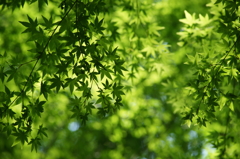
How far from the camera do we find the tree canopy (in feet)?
5.05

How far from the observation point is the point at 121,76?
271cm

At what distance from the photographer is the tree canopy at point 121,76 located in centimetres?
154

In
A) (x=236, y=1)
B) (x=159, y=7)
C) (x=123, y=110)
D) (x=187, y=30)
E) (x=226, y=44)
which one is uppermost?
(x=159, y=7)

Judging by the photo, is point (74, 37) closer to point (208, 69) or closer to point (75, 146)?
point (208, 69)

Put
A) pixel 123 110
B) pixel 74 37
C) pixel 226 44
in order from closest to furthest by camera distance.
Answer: pixel 74 37
pixel 226 44
pixel 123 110

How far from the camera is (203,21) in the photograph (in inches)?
92.4

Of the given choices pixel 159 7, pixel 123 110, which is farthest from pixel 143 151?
pixel 159 7

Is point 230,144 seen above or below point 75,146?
below

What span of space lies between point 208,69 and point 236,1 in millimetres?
500

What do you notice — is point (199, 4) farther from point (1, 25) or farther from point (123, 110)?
point (1, 25)

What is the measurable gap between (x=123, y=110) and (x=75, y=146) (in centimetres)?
185

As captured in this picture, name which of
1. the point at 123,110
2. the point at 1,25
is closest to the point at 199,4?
the point at 123,110

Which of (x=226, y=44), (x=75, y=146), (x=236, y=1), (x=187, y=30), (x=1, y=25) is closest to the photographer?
(x=236, y=1)

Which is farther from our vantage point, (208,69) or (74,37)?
(208,69)
